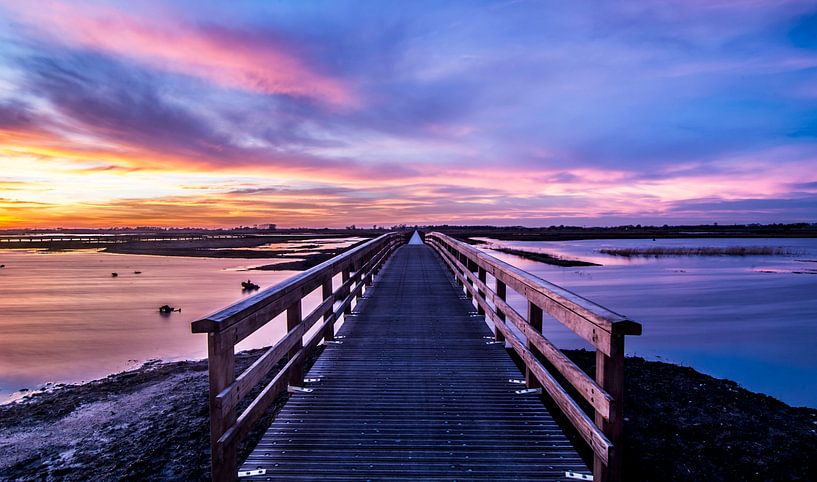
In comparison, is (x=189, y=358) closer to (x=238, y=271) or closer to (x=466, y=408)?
(x=466, y=408)

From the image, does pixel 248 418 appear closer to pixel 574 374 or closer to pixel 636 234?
pixel 574 374

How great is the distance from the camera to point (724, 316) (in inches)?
614

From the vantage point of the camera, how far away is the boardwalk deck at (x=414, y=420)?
10.4 ft

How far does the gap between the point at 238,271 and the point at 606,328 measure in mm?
32257

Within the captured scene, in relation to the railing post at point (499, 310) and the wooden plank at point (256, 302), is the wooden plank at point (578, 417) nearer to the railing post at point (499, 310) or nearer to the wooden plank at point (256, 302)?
the railing post at point (499, 310)

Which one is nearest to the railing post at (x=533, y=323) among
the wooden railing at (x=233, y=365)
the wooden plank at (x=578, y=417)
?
the wooden plank at (x=578, y=417)

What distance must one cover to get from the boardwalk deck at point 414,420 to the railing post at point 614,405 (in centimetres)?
57

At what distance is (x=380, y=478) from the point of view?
9.93ft

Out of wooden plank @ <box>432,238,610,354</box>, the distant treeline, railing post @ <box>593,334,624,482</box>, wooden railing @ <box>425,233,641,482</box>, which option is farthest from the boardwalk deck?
the distant treeline

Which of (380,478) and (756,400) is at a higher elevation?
(380,478)

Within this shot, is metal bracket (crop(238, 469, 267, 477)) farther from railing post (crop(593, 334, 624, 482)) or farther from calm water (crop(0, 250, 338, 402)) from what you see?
calm water (crop(0, 250, 338, 402))

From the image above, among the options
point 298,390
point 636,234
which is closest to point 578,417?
point 298,390

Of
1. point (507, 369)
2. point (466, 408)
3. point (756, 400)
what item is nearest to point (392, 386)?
point (466, 408)

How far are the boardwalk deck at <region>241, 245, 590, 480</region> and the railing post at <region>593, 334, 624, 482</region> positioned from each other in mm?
572
